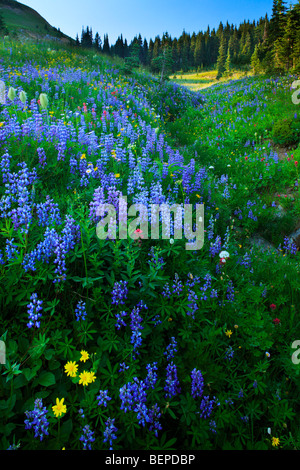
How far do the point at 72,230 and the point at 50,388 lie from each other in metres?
1.45

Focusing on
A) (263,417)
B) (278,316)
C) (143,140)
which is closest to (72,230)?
(263,417)

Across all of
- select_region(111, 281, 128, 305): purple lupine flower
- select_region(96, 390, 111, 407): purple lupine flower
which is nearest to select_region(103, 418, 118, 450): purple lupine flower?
select_region(96, 390, 111, 407): purple lupine flower

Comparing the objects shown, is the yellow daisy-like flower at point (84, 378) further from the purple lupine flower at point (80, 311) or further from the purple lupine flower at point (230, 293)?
the purple lupine flower at point (230, 293)

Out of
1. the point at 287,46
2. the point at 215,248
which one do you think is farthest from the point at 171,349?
the point at 287,46

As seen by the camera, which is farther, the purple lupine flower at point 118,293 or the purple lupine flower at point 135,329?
the purple lupine flower at point 118,293

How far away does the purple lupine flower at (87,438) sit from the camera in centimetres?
176

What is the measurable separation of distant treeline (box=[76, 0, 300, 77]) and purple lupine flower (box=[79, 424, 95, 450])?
18437mm

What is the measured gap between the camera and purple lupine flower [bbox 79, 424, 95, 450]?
1.76 meters

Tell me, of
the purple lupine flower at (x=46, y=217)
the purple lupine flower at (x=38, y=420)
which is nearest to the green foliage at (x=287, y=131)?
the purple lupine flower at (x=46, y=217)

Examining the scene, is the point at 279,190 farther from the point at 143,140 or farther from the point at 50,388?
the point at 50,388

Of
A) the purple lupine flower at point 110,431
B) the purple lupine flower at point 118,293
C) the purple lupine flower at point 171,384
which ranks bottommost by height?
the purple lupine flower at point 110,431

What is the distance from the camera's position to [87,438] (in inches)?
71.7

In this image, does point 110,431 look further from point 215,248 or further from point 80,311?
point 215,248

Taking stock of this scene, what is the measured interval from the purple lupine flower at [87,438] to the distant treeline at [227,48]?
1844 cm
